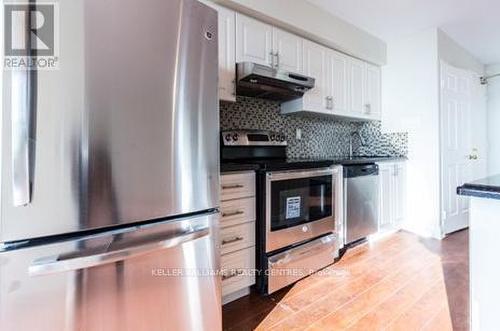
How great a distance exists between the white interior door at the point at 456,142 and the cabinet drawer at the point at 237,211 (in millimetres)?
2596

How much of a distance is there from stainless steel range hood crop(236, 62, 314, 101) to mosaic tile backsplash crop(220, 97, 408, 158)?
6.0 inches

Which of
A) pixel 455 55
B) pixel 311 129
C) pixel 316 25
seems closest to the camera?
pixel 316 25

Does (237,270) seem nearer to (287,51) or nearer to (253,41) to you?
(253,41)

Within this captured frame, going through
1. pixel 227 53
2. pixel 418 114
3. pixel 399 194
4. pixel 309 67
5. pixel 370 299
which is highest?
pixel 309 67

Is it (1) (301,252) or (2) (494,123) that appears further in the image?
(2) (494,123)

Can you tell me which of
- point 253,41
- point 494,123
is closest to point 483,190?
point 253,41

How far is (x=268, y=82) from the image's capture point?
214 centimetres

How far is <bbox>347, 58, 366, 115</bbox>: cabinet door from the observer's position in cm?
317

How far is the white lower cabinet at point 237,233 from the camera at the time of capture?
170 centimetres

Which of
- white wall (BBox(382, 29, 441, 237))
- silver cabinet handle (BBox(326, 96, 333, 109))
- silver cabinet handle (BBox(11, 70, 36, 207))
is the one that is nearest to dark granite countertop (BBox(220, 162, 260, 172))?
silver cabinet handle (BBox(11, 70, 36, 207))

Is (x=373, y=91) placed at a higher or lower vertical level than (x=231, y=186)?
higher

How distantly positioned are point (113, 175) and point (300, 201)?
1460 millimetres

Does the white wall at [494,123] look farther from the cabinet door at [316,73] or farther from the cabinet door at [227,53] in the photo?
the cabinet door at [227,53]

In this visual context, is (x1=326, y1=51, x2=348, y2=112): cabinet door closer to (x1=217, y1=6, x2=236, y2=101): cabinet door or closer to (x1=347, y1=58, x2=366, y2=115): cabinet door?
(x1=347, y1=58, x2=366, y2=115): cabinet door
